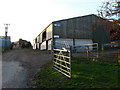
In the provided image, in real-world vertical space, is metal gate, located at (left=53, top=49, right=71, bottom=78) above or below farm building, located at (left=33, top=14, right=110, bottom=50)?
below

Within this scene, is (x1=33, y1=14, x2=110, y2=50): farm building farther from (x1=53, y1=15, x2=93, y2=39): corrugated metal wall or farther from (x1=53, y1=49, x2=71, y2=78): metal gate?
(x1=53, y1=49, x2=71, y2=78): metal gate

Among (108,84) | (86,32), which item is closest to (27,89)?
(108,84)

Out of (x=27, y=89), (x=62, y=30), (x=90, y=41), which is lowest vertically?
(x=27, y=89)

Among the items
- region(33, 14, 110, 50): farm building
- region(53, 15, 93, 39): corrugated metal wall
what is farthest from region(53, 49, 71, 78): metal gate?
region(53, 15, 93, 39): corrugated metal wall

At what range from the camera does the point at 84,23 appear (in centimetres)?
3369

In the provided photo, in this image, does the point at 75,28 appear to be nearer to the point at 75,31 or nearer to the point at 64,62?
the point at 75,31

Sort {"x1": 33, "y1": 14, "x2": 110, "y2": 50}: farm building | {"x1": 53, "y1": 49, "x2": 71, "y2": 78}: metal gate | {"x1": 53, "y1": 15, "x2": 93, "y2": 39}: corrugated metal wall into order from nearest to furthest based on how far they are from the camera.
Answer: {"x1": 53, "y1": 49, "x2": 71, "y2": 78}: metal gate, {"x1": 33, "y1": 14, "x2": 110, "y2": 50}: farm building, {"x1": 53, "y1": 15, "x2": 93, "y2": 39}: corrugated metal wall

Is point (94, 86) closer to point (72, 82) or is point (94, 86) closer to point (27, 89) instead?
point (72, 82)

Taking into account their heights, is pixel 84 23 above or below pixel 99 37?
above

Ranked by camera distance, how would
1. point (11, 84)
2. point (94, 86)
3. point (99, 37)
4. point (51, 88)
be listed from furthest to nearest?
point (99, 37) → point (11, 84) → point (51, 88) → point (94, 86)

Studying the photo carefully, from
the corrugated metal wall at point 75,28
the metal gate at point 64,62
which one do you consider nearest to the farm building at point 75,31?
the corrugated metal wall at point 75,28

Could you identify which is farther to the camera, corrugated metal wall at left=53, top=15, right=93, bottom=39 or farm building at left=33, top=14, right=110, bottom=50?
corrugated metal wall at left=53, top=15, right=93, bottom=39

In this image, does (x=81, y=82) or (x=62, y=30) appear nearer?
(x=81, y=82)

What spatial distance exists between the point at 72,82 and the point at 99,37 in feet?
93.6
